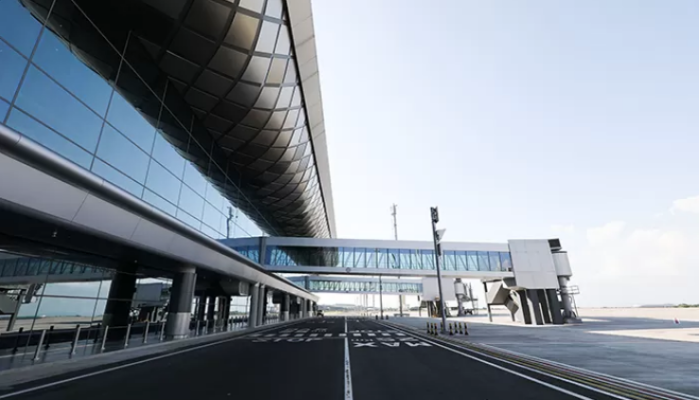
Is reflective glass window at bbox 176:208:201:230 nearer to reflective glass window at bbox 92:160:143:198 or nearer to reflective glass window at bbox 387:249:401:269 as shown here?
reflective glass window at bbox 92:160:143:198

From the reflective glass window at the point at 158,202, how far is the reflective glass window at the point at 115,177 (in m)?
0.47

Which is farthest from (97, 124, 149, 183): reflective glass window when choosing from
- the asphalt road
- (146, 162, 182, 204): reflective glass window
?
the asphalt road

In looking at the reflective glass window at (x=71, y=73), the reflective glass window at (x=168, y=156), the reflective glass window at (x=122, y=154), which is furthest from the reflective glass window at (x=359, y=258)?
the reflective glass window at (x=71, y=73)

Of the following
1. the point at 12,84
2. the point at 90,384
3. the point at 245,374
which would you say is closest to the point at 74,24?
the point at 12,84

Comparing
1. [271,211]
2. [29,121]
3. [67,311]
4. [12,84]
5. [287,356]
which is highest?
[271,211]

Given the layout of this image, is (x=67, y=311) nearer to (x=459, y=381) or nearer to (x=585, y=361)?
(x=459, y=381)

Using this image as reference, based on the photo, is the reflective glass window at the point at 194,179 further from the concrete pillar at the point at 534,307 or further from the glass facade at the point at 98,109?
the concrete pillar at the point at 534,307

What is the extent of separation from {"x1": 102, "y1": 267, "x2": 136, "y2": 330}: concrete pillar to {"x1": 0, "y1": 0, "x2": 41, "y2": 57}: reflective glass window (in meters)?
12.5

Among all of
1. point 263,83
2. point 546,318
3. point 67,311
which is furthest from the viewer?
point 546,318

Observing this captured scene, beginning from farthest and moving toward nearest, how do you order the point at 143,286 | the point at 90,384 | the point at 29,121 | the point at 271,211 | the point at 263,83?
the point at 271,211 < the point at 143,286 < the point at 263,83 < the point at 29,121 < the point at 90,384

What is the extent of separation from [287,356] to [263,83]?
1260cm

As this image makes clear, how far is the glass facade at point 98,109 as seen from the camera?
923 cm

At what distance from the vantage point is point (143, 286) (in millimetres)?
20859

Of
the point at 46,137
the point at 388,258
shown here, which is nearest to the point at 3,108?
the point at 46,137
